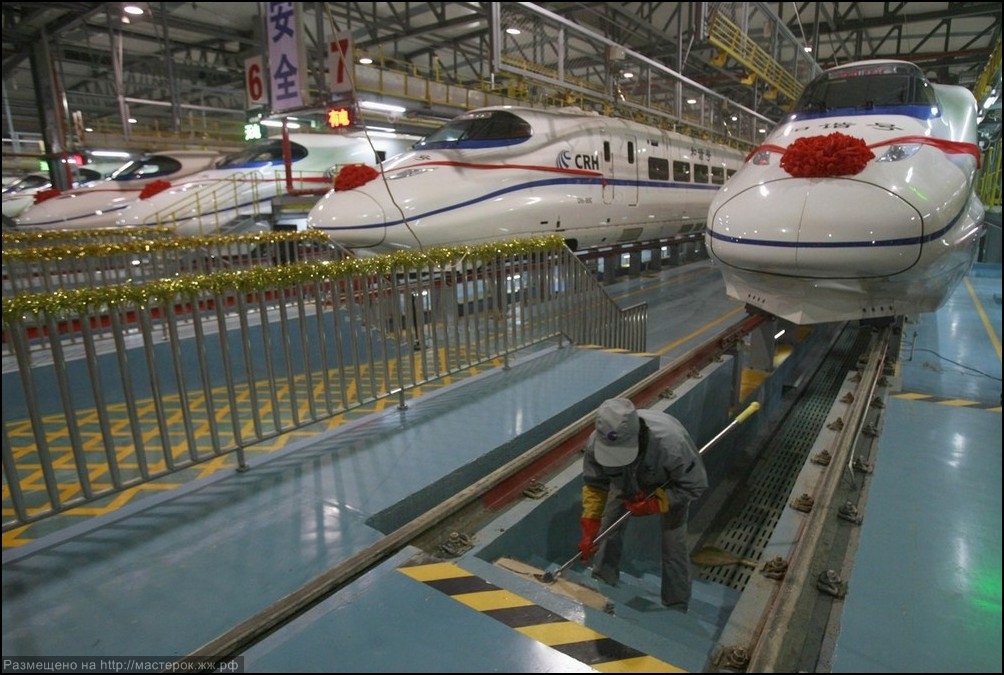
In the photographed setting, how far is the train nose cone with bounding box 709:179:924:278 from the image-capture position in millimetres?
4301

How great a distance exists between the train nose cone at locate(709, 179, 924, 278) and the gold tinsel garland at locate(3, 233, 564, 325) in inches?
85.3

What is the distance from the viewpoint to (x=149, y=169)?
1405 centimetres

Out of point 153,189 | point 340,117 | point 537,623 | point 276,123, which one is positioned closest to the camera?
point 537,623

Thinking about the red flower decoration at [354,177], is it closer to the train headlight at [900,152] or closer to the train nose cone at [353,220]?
the train nose cone at [353,220]

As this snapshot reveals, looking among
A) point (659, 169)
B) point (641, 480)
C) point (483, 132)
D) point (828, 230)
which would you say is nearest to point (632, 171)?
point (659, 169)

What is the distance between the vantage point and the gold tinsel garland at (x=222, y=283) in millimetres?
2729

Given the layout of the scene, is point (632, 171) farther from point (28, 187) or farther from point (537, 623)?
point (28, 187)

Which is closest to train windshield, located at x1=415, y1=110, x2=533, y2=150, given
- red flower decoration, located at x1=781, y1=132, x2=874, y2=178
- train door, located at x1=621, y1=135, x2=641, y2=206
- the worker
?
train door, located at x1=621, y1=135, x2=641, y2=206

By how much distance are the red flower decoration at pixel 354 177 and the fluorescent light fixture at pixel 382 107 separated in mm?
3139

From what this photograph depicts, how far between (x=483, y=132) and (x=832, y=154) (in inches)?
172

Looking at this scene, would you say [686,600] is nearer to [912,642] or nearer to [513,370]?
[912,642]

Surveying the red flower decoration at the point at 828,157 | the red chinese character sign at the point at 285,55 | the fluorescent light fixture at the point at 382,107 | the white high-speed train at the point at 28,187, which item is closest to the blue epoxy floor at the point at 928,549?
the red flower decoration at the point at 828,157

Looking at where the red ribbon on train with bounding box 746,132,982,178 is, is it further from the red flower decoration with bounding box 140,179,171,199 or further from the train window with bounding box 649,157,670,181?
the red flower decoration with bounding box 140,179,171,199

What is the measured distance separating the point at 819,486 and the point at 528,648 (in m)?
2.51
